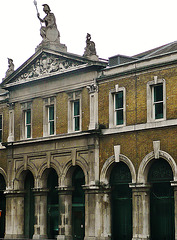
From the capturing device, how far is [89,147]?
139ft

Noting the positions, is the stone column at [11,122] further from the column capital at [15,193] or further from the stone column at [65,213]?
the stone column at [65,213]

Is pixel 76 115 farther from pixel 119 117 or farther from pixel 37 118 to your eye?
pixel 119 117

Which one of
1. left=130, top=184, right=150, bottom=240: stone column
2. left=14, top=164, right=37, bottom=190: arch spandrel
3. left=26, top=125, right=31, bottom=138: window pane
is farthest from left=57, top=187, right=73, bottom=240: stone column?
left=130, top=184, right=150, bottom=240: stone column

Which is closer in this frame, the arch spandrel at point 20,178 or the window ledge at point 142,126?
the window ledge at point 142,126

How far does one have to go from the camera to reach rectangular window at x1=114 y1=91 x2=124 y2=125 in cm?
4088

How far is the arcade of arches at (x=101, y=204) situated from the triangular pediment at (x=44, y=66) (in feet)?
21.4

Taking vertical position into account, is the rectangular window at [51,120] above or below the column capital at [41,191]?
above

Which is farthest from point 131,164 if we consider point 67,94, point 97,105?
point 67,94

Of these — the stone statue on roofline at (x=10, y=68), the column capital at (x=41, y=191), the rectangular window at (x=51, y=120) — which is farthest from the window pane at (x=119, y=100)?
the stone statue on roofline at (x=10, y=68)

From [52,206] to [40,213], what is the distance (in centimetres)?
92

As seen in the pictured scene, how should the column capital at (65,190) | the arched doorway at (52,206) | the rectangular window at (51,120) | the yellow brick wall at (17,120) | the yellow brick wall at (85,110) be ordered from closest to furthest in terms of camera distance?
the yellow brick wall at (85,110) < the column capital at (65,190) < the arched doorway at (52,206) < the rectangular window at (51,120) < the yellow brick wall at (17,120)

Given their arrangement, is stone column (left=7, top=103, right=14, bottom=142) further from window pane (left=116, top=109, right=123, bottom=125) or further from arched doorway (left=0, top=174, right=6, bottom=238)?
window pane (left=116, top=109, right=123, bottom=125)

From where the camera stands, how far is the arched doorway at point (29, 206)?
155 ft

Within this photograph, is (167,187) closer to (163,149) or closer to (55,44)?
(163,149)
